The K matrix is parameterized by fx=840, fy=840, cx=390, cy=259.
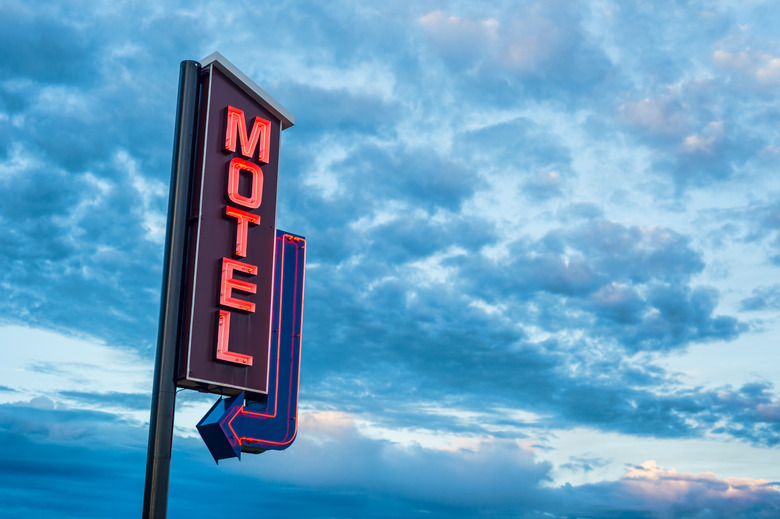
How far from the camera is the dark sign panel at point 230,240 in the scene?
19.1 m

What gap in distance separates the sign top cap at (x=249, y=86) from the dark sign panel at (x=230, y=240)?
0.03 m

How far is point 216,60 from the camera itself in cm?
2072

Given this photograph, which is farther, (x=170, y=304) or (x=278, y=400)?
(x=278, y=400)

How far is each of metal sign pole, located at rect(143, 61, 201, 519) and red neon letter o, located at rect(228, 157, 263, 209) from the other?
1055 millimetres

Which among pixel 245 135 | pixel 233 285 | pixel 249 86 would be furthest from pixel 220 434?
pixel 249 86

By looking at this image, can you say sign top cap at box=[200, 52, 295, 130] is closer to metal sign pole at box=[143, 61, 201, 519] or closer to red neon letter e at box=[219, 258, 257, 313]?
Result: metal sign pole at box=[143, 61, 201, 519]

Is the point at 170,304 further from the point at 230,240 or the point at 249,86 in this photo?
the point at 249,86

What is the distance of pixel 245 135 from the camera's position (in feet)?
69.5

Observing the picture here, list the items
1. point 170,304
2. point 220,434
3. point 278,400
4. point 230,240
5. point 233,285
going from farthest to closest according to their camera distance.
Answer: point 278,400 < point 230,240 < point 233,285 < point 220,434 < point 170,304

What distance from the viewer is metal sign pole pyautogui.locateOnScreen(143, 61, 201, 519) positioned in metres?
17.4

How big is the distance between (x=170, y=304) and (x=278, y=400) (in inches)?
154

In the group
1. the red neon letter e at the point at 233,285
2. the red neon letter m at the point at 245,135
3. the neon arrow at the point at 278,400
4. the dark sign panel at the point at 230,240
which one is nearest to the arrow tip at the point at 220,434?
the neon arrow at the point at 278,400

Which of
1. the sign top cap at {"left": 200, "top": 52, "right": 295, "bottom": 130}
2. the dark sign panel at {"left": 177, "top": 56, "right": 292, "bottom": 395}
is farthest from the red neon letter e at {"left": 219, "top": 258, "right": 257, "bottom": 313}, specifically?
the sign top cap at {"left": 200, "top": 52, "right": 295, "bottom": 130}

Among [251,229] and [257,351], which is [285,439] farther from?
[251,229]
